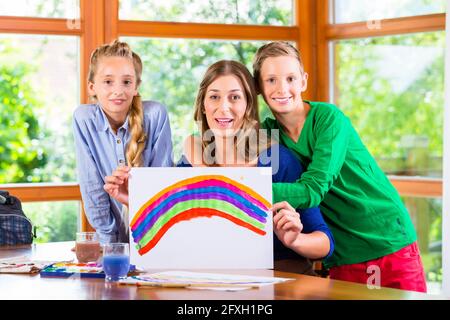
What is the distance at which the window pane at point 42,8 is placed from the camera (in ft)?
13.2

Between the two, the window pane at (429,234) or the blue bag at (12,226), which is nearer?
the blue bag at (12,226)

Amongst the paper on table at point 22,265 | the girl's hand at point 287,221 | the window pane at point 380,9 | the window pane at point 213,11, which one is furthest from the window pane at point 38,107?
the girl's hand at point 287,221

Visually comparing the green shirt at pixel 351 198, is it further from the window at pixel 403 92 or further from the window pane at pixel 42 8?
the window pane at pixel 42 8

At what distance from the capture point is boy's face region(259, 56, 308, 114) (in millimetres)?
2546

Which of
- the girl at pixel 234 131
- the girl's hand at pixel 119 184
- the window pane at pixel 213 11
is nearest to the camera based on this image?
the girl's hand at pixel 119 184

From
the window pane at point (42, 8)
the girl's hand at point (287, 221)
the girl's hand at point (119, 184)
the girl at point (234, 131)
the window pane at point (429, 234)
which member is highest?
the window pane at point (42, 8)

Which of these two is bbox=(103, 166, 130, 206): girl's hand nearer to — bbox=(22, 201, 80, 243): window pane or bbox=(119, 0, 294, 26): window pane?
bbox=(22, 201, 80, 243): window pane

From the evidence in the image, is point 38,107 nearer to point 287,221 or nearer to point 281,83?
point 281,83

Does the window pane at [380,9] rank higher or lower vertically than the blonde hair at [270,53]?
higher

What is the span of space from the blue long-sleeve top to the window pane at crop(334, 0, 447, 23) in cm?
170

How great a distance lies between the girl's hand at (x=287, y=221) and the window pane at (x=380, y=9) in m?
1.99
